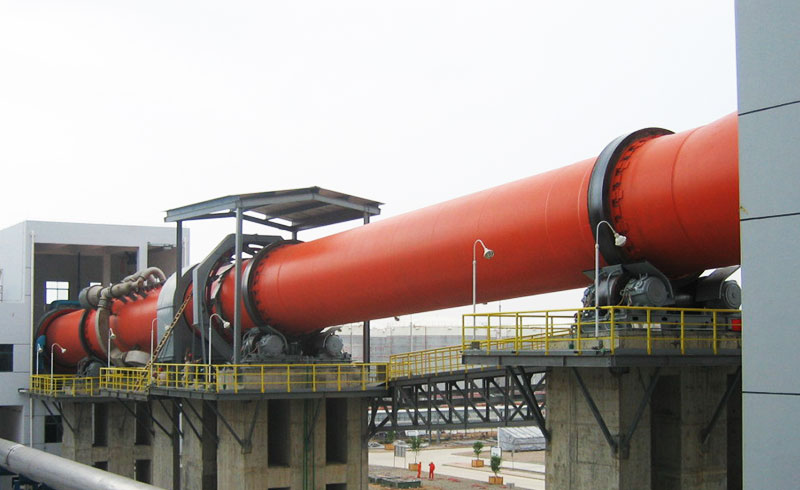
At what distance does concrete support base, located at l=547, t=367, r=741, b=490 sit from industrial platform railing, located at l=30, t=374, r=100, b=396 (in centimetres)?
2778

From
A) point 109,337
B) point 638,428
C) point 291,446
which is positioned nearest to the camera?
point 638,428

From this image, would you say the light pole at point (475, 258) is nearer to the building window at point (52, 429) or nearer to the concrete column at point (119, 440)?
the concrete column at point (119, 440)

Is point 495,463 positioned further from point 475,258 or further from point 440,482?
point 475,258

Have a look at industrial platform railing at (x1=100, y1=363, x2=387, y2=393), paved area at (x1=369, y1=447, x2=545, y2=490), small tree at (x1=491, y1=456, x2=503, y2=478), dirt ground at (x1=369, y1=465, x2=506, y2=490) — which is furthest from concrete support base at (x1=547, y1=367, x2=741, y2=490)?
small tree at (x1=491, y1=456, x2=503, y2=478)

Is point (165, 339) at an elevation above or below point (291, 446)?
above

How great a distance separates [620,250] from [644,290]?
889 mm

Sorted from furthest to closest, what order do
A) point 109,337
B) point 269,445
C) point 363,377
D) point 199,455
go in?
1. point 109,337
2. point 199,455
3. point 269,445
4. point 363,377

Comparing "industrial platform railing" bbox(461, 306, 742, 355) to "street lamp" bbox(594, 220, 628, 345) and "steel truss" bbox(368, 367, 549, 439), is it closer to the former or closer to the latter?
"street lamp" bbox(594, 220, 628, 345)

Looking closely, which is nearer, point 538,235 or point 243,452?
point 538,235

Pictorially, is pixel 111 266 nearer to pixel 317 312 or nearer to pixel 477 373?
pixel 317 312

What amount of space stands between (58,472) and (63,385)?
1387cm

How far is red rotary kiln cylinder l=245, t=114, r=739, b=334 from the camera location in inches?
575

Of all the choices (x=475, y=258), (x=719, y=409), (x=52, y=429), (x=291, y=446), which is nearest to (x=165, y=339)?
(x=291, y=446)

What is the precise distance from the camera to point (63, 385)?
132 ft
